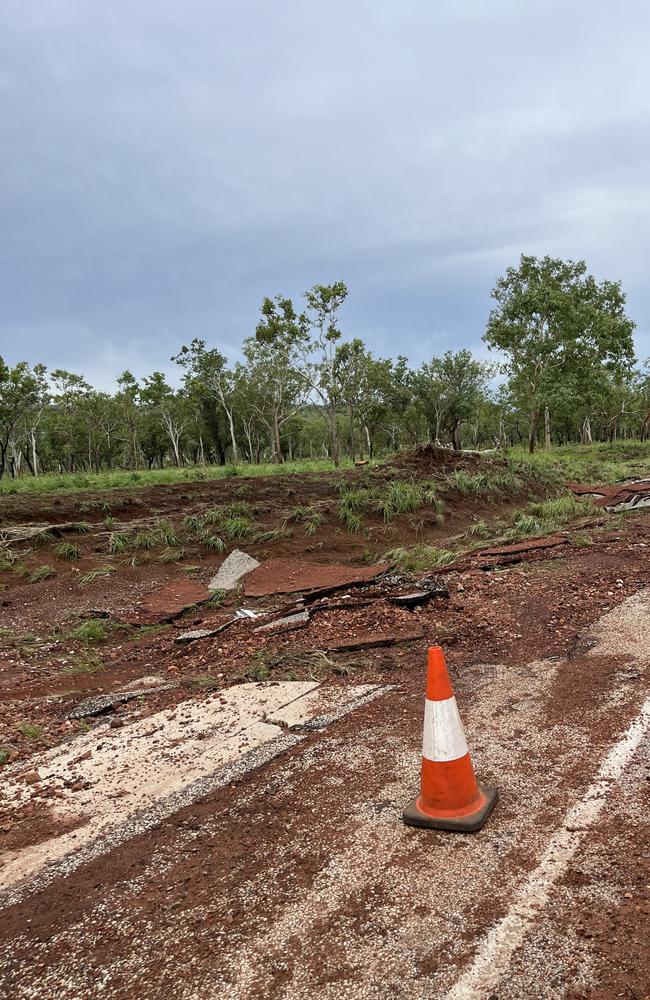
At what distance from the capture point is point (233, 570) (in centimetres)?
870

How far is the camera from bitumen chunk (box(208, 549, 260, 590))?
27.3 ft

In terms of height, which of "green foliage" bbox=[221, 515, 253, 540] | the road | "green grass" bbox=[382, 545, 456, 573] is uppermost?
"green foliage" bbox=[221, 515, 253, 540]

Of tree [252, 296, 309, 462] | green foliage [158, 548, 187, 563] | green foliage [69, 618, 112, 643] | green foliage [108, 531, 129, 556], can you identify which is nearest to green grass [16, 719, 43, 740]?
green foliage [69, 618, 112, 643]

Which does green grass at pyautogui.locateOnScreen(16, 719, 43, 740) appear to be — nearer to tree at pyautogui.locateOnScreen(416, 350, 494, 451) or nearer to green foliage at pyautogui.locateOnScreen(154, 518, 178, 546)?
green foliage at pyautogui.locateOnScreen(154, 518, 178, 546)

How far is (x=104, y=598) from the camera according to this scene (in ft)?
26.0

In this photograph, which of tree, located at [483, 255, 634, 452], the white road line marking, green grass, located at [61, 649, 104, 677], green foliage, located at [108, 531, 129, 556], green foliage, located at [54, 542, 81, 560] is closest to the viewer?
the white road line marking

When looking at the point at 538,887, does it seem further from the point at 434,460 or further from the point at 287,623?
the point at 434,460

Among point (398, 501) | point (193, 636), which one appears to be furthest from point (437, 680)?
point (398, 501)

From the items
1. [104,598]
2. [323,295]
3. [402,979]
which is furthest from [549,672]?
[323,295]

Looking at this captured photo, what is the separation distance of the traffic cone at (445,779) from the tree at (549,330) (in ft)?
87.1

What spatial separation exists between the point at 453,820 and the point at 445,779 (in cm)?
16

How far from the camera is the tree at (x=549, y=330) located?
27.2 meters

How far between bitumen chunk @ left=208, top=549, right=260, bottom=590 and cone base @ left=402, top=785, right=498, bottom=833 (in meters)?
5.80

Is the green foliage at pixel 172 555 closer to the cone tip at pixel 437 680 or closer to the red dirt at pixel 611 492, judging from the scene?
the cone tip at pixel 437 680
